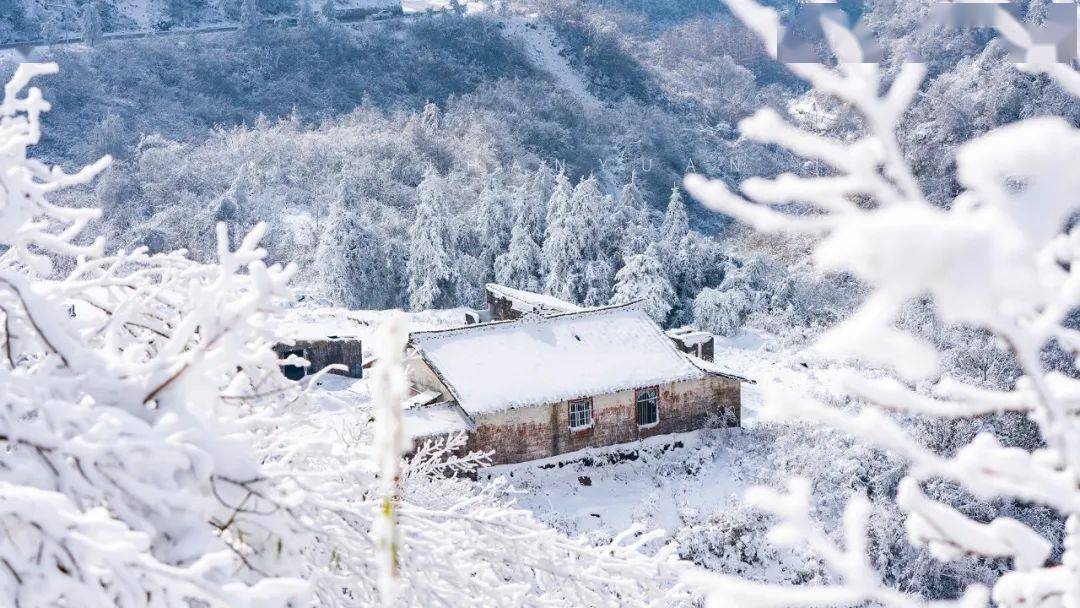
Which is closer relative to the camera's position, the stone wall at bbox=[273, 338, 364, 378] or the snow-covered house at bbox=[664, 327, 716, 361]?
the stone wall at bbox=[273, 338, 364, 378]

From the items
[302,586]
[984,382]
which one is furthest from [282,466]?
[984,382]

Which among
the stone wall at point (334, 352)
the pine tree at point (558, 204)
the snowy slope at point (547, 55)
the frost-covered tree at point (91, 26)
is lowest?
the stone wall at point (334, 352)

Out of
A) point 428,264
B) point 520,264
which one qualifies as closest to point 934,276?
point 428,264

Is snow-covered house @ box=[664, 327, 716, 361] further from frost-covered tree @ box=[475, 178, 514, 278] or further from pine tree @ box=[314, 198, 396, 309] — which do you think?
pine tree @ box=[314, 198, 396, 309]

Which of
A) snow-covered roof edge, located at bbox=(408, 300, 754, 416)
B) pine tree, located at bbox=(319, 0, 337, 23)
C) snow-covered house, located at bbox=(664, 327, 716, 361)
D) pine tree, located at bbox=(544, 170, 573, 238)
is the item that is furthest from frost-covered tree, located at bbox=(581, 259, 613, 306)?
pine tree, located at bbox=(319, 0, 337, 23)

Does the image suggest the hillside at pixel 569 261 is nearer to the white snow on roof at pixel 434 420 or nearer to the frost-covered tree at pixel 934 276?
the frost-covered tree at pixel 934 276

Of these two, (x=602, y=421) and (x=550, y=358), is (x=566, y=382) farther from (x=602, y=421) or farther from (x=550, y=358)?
(x=602, y=421)

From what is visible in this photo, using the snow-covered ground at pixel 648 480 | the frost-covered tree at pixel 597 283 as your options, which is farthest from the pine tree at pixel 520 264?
the snow-covered ground at pixel 648 480
